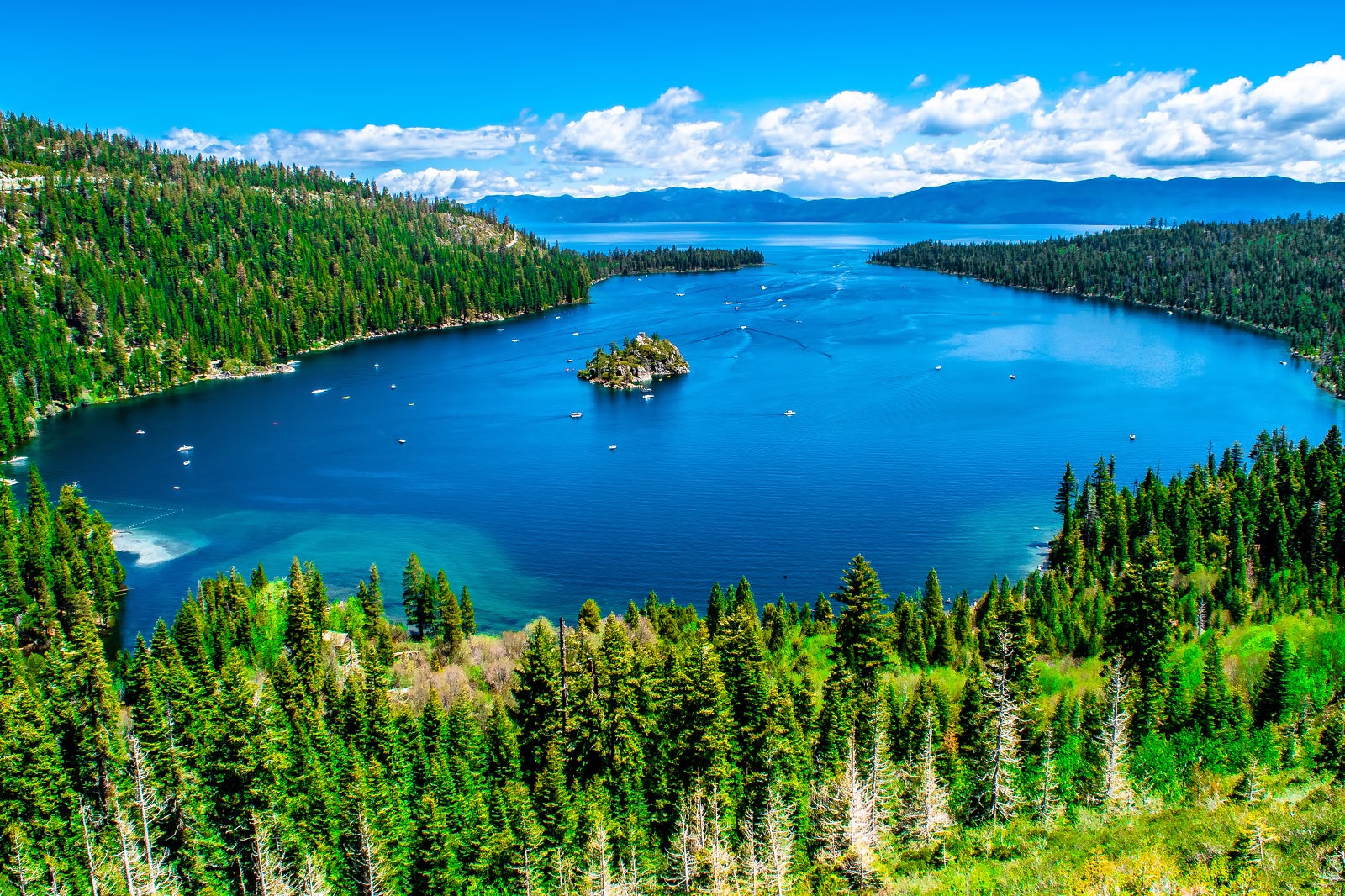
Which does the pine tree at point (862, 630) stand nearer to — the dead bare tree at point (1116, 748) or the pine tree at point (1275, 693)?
the dead bare tree at point (1116, 748)

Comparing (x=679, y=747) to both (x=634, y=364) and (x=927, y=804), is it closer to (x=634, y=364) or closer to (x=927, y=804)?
(x=927, y=804)

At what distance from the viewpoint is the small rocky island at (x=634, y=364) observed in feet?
552

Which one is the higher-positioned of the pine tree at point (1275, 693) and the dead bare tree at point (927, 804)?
the dead bare tree at point (927, 804)

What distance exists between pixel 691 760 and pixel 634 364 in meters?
132

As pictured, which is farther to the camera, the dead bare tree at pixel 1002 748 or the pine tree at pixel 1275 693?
the pine tree at pixel 1275 693

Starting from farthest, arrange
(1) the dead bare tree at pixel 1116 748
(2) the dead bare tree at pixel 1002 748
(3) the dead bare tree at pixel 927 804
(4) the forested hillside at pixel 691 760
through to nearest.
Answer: (2) the dead bare tree at pixel 1002 748, (1) the dead bare tree at pixel 1116 748, (3) the dead bare tree at pixel 927 804, (4) the forested hillside at pixel 691 760

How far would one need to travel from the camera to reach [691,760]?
42.3 meters

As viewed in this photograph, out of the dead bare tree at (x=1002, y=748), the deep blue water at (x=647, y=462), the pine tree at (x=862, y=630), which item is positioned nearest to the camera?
the dead bare tree at (x=1002, y=748)

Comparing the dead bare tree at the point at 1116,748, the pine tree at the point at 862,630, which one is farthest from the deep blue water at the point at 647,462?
the dead bare tree at the point at 1116,748

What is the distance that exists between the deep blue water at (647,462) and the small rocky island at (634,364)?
15.1ft

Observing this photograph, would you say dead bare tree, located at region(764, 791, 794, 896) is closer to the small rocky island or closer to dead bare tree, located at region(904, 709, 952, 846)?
dead bare tree, located at region(904, 709, 952, 846)

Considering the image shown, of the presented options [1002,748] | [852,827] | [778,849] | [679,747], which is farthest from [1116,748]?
[679,747]

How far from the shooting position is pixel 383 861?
129 feet

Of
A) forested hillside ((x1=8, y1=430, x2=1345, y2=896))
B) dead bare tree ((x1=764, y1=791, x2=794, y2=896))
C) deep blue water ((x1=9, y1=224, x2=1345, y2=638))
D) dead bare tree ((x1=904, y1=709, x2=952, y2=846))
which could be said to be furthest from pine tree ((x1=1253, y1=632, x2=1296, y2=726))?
dead bare tree ((x1=764, y1=791, x2=794, y2=896))
